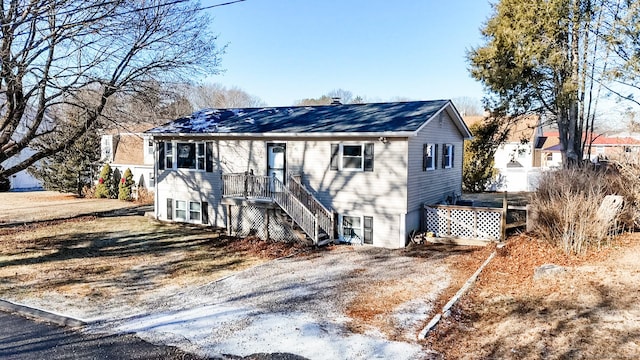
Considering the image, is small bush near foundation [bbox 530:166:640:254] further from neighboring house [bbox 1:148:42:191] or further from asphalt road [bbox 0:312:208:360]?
neighboring house [bbox 1:148:42:191]

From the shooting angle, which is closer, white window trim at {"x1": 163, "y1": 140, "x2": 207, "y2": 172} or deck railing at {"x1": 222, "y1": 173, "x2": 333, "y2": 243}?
deck railing at {"x1": 222, "y1": 173, "x2": 333, "y2": 243}

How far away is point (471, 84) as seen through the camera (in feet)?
77.0

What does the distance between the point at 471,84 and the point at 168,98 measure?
15.8 m

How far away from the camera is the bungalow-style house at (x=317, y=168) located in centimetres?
1481

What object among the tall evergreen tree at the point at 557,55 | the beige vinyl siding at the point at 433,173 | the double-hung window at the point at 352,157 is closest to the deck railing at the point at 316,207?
the double-hung window at the point at 352,157

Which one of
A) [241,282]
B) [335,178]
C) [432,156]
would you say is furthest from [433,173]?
[241,282]

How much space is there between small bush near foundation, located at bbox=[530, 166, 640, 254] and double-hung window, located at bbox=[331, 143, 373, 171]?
5382mm

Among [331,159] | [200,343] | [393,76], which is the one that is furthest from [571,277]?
[393,76]

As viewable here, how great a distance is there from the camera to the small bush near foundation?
9898 millimetres

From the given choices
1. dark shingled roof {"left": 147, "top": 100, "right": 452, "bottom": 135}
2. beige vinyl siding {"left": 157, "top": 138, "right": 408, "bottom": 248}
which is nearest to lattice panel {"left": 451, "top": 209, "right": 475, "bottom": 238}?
beige vinyl siding {"left": 157, "top": 138, "right": 408, "bottom": 248}

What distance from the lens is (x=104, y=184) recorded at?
98.9ft

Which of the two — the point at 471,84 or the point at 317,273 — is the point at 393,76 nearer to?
the point at 471,84

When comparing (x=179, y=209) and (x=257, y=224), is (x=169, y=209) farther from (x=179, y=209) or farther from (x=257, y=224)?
(x=257, y=224)

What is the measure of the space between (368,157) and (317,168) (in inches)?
80.7
